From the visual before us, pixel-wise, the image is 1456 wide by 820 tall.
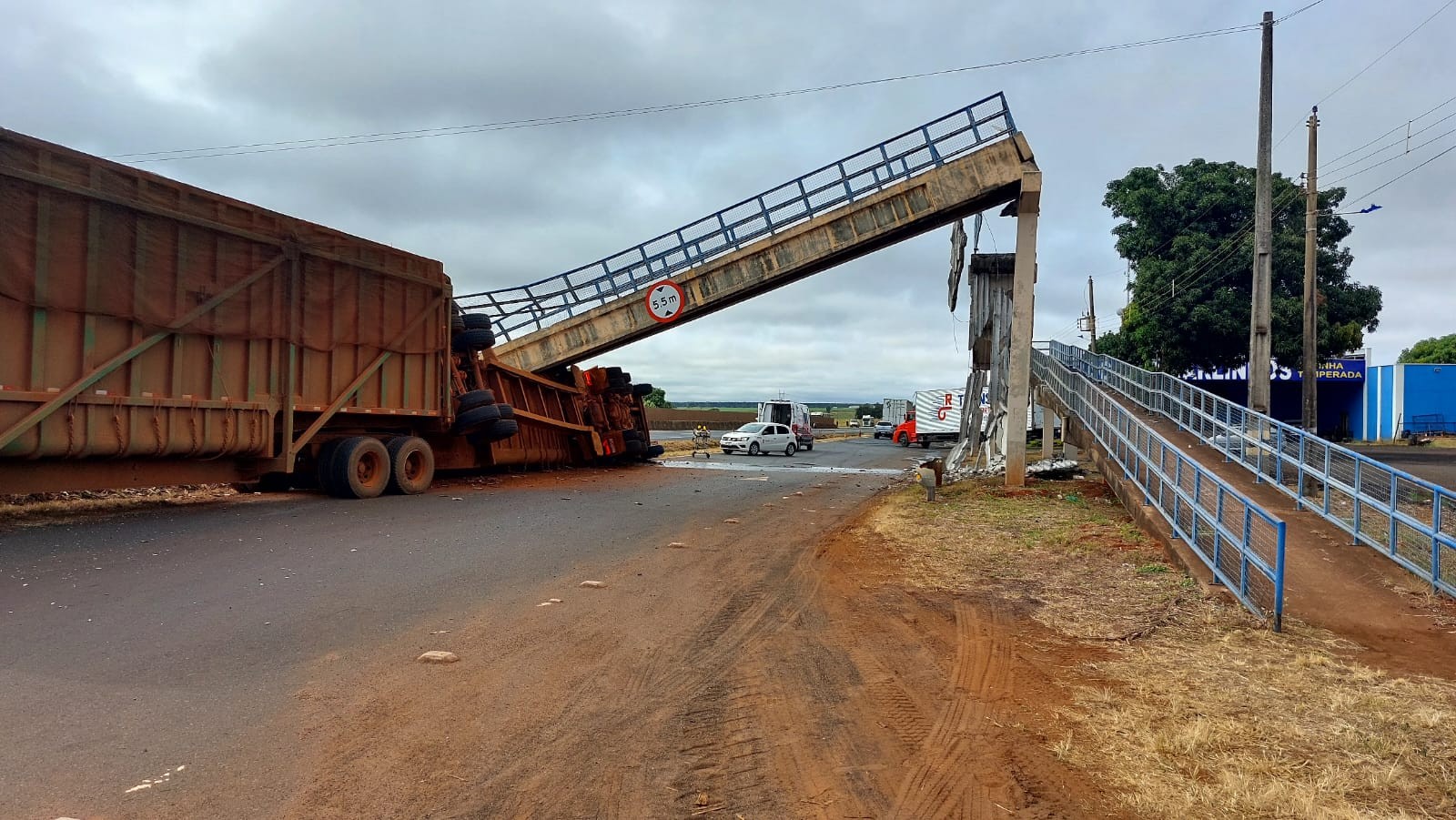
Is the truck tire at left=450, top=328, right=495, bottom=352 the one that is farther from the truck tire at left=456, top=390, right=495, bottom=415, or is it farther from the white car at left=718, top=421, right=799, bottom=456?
the white car at left=718, top=421, right=799, bottom=456

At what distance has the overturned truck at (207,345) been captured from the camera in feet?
32.7

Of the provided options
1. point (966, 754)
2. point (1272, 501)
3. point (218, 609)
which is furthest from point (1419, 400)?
point (218, 609)

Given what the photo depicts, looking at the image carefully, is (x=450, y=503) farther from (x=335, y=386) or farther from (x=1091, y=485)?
(x=1091, y=485)

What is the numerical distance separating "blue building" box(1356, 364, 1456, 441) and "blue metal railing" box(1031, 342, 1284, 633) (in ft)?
128

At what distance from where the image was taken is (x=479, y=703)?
15.5 ft

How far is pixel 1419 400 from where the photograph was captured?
42.8 metres

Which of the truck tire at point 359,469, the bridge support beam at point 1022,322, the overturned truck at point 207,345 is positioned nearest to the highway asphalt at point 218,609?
the truck tire at point 359,469

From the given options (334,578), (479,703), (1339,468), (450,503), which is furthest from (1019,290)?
(479,703)

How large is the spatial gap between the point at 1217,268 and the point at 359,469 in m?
30.3

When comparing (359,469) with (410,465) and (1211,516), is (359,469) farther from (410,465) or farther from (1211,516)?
(1211,516)

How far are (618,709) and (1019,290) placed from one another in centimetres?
1515

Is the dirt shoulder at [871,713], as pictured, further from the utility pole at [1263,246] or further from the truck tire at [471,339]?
the truck tire at [471,339]

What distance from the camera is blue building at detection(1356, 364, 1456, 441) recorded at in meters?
42.6

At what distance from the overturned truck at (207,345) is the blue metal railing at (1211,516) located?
39.2 feet
